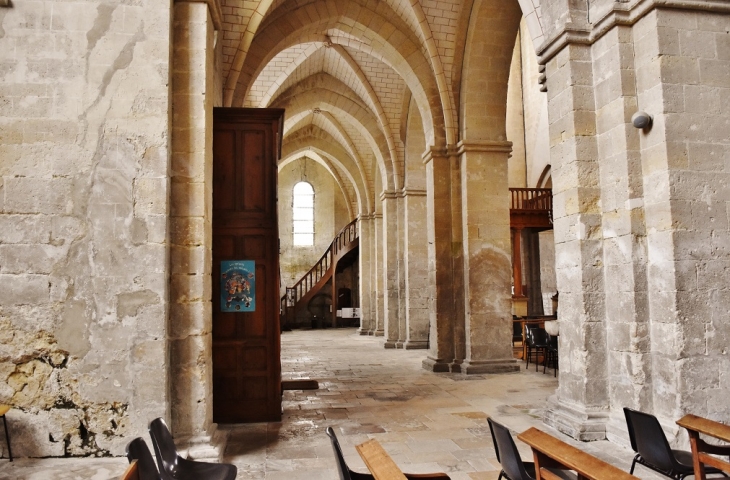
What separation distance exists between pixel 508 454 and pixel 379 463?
86cm

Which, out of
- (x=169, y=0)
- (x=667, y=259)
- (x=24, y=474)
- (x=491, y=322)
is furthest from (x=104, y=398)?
(x=491, y=322)

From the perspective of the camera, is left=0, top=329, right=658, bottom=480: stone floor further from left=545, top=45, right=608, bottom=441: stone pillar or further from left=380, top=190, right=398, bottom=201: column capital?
left=380, top=190, right=398, bottom=201: column capital

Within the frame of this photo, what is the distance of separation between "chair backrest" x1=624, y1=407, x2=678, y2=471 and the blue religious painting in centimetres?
368

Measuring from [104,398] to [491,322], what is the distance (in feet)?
20.7

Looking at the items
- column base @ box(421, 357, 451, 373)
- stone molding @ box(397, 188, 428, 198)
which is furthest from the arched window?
column base @ box(421, 357, 451, 373)

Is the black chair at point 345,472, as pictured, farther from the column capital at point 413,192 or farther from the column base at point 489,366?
the column capital at point 413,192

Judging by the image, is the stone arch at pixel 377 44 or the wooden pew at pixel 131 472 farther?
the stone arch at pixel 377 44

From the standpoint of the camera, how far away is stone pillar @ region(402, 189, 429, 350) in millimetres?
12898

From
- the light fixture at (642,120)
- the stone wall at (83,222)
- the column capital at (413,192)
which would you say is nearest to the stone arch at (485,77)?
the column capital at (413,192)

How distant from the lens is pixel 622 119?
503 cm

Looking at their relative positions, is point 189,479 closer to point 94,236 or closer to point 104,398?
point 104,398

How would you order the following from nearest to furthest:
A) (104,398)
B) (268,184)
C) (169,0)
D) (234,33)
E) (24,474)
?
1. (24,474)
2. (104,398)
3. (169,0)
4. (268,184)
5. (234,33)

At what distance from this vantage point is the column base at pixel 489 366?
9.09 metres

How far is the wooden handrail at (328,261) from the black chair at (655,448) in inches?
699
